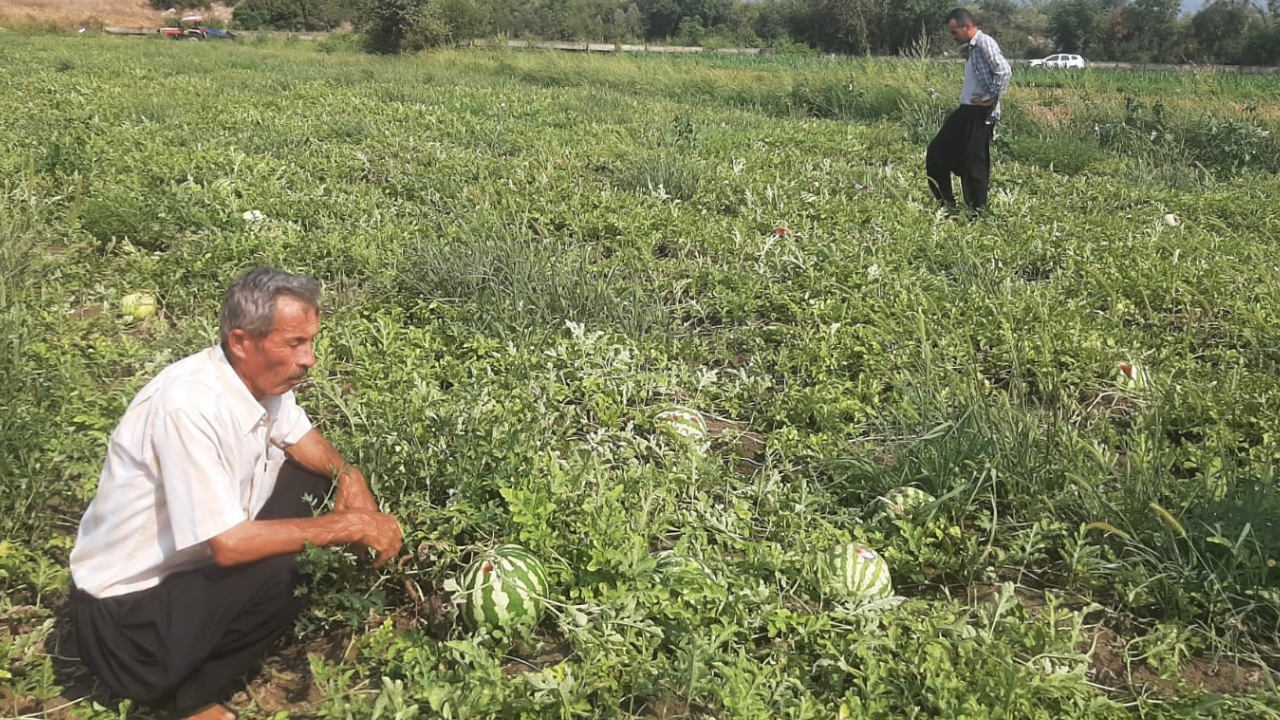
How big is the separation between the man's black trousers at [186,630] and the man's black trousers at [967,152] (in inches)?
237

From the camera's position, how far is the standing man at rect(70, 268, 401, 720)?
208 cm

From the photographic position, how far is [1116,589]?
2.56 metres

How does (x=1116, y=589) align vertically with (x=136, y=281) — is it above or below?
below

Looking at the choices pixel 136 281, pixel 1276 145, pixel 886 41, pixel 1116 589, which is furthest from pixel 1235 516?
pixel 886 41

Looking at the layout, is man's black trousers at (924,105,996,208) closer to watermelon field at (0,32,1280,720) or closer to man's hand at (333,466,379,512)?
watermelon field at (0,32,1280,720)

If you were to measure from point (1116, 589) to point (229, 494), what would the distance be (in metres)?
2.61

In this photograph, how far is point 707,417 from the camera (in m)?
3.68

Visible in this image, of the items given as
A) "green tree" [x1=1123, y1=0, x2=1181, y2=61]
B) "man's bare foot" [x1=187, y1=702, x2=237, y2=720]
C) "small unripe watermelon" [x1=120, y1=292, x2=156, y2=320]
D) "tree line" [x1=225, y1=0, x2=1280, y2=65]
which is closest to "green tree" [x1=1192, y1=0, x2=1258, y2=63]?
"tree line" [x1=225, y1=0, x2=1280, y2=65]

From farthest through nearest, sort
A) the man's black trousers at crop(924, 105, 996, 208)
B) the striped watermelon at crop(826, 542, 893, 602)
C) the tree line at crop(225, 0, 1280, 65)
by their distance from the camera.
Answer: the tree line at crop(225, 0, 1280, 65), the man's black trousers at crop(924, 105, 996, 208), the striped watermelon at crop(826, 542, 893, 602)

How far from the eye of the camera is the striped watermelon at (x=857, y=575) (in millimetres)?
2426

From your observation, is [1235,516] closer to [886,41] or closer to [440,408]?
[440,408]

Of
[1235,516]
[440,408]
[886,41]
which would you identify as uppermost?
[886,41]

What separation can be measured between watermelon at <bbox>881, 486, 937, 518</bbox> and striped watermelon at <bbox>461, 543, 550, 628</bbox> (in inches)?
48.1

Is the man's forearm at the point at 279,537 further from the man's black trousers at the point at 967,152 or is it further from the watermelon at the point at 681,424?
the man's black trousers at the point at 967,152
